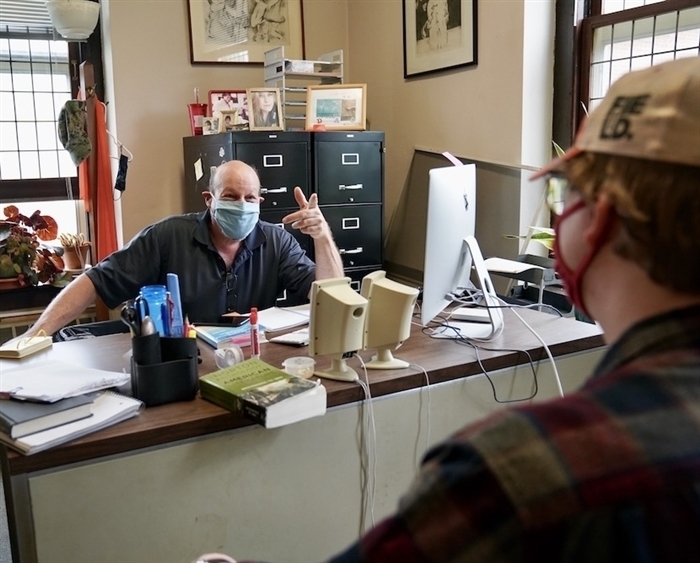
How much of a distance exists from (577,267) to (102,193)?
3161mm

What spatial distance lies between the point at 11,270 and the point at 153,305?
7.37ft

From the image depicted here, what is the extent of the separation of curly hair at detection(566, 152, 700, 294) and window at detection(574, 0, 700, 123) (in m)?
2.10

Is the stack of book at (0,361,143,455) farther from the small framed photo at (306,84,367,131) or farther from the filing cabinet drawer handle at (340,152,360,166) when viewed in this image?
the small framed photo at (306,84,367,131)

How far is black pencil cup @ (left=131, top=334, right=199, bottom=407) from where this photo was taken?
135 centimetres

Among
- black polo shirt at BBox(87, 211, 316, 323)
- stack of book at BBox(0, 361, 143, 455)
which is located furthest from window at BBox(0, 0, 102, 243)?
stack of book at BBox(0, 361, 143, 455)

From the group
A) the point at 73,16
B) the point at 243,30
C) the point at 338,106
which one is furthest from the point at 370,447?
the point at 243,30

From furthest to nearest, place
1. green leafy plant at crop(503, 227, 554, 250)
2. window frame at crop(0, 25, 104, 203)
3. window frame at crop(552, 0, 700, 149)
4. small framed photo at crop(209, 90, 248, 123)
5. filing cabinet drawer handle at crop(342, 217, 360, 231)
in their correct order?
window frame at crop(0, 25, 104, 203), small framed photo at crop(209, 90, 248, 123), filing cabinet drawer handle at crop(342, 217, 360, 231), window frame at crop(552, 0, 700, 149), green leafy plant at crop(503, 227, 554, 250)

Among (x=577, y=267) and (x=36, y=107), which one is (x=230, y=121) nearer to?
(x=36, y=107)

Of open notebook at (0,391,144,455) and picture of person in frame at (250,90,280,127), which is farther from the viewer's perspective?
picture of person in frame at (250,90,280,127)

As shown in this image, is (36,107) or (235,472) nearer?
(235,472)

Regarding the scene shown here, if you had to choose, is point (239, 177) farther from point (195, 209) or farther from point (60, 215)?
point (60, 215)

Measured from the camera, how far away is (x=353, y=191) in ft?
11.3

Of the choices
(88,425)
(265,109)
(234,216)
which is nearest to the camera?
(88,425)

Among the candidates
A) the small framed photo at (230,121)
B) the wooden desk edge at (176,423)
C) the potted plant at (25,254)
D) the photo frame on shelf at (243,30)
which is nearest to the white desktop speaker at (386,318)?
the wooden desk edge at (176,423)
